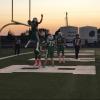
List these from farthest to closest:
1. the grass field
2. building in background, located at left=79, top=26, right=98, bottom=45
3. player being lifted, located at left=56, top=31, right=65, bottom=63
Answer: building in background, located at left=79, top=26, right=98, bottom=45 → player being lifted, located at left=56, top=31, right=65, bottom=63 → the grass field

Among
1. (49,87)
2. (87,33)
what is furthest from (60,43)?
(87,33)

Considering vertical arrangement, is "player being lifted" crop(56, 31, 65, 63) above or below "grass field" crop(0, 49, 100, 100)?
above

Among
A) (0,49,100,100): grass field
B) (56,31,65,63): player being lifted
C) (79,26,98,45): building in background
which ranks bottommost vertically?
(0,49,100,100): grass field

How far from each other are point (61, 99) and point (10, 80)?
4597mm

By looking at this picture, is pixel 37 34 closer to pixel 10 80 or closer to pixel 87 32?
pixel 10 80

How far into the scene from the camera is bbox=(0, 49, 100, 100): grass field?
12.6m

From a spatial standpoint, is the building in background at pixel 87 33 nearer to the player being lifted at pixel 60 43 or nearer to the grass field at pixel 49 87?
the player being lifted at pixel 60 43

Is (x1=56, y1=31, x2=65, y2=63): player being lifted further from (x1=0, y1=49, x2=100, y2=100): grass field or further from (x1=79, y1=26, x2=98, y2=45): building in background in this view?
(x1=79, y1=26, x2=98, y2=45): building in background

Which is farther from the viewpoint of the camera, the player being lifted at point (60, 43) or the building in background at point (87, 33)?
the building in background at point (87, 33)

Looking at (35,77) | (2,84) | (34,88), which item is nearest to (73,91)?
(34,88)

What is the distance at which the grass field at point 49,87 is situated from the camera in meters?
12.6

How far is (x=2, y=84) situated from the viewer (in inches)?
599

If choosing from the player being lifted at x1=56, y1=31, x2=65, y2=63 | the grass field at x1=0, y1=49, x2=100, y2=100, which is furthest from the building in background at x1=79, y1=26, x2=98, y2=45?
the grass field at x1=0, y1=49, x2=100, y2=100

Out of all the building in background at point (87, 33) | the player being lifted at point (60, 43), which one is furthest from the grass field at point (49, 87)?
the building in background at point (87, 33)
